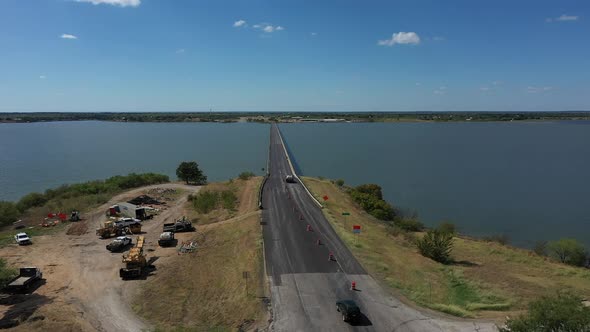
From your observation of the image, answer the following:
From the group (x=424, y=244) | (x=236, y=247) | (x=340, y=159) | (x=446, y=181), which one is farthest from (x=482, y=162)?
(x=236, y=247)

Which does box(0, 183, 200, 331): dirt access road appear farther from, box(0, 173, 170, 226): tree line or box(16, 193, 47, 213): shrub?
box(16, 193, 47, 213): shrub

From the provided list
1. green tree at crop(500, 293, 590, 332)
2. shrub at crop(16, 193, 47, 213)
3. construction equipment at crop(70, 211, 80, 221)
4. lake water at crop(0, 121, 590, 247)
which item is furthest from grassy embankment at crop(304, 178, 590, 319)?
shrub at crop(16, 193, 47, 213)

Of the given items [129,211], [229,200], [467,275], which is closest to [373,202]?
[229,200]

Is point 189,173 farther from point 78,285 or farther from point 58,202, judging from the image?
point 78,285

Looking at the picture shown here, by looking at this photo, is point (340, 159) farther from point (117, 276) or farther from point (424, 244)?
point (117, 276)

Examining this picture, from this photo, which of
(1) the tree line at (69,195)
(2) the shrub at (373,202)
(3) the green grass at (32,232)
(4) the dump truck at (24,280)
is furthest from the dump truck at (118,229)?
(2) the shrub at (373,202)

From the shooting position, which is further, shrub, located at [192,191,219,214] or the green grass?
shrub, located at [192,191,219,214]
